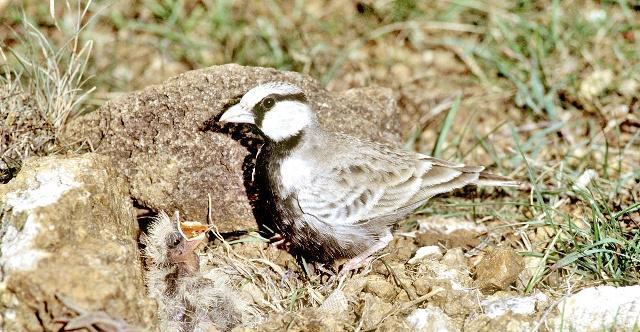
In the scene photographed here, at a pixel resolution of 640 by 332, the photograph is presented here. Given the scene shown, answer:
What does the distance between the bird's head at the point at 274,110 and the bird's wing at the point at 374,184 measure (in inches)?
13.5

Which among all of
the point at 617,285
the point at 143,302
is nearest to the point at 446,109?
the point at 617,285

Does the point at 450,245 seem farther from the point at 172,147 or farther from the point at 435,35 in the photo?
the point at 435,35

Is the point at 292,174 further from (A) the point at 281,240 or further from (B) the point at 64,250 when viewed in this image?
(B) the point at 64,250

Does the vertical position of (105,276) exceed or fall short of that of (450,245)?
it exceeds it

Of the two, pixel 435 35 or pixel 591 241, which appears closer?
pixel 591 241

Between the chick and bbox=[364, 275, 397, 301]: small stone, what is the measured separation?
758mm

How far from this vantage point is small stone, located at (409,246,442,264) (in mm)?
5078

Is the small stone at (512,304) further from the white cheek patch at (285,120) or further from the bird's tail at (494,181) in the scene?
the white cheek patch at (285,120)

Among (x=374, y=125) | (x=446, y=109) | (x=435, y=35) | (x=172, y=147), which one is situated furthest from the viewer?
(x=435, y=35)

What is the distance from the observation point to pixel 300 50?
727cm

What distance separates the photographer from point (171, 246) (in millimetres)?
4695

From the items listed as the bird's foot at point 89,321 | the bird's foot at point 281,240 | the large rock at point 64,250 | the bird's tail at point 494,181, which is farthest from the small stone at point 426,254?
the bird's foot at point 89,321

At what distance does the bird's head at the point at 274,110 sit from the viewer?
482cm

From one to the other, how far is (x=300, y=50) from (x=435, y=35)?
144 cm
